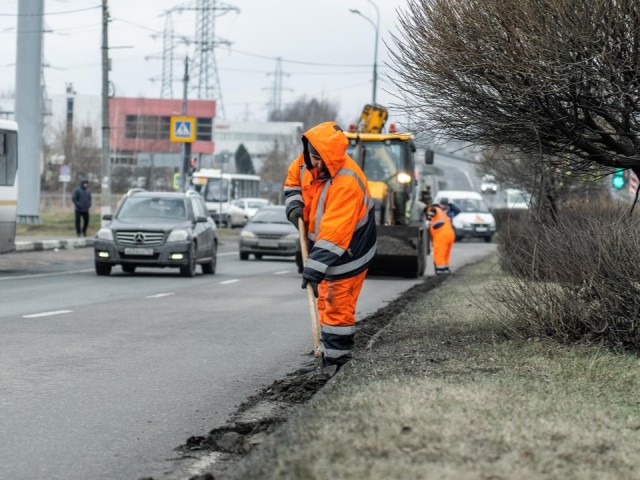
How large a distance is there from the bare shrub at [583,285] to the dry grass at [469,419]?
0.84ft

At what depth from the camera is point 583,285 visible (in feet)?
33.8

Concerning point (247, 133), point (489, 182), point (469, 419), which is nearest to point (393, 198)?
point (489, 182)

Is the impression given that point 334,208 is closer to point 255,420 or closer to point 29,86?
point 255,420

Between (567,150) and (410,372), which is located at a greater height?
(567,150)

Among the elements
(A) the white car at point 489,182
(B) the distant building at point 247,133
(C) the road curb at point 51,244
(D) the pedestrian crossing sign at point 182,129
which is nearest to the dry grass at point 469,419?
(C) the road curb at point 51,244

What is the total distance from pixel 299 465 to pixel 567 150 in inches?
292

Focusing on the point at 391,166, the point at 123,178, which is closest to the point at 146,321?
the point at 391,166

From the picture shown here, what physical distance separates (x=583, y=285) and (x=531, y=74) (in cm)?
172

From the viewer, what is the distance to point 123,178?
90.6 metres

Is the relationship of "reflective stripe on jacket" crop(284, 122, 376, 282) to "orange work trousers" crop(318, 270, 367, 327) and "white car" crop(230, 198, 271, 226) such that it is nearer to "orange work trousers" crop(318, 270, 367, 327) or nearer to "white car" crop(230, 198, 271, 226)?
"orange work trousers" crop(318, 270, 367, 327)

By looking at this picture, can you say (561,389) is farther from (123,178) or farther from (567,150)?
(123,178)

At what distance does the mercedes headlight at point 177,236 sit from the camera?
2456 cm

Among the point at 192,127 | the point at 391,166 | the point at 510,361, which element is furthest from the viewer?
the point at 192,127

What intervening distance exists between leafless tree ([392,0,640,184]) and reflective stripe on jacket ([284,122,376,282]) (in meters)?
1.75
